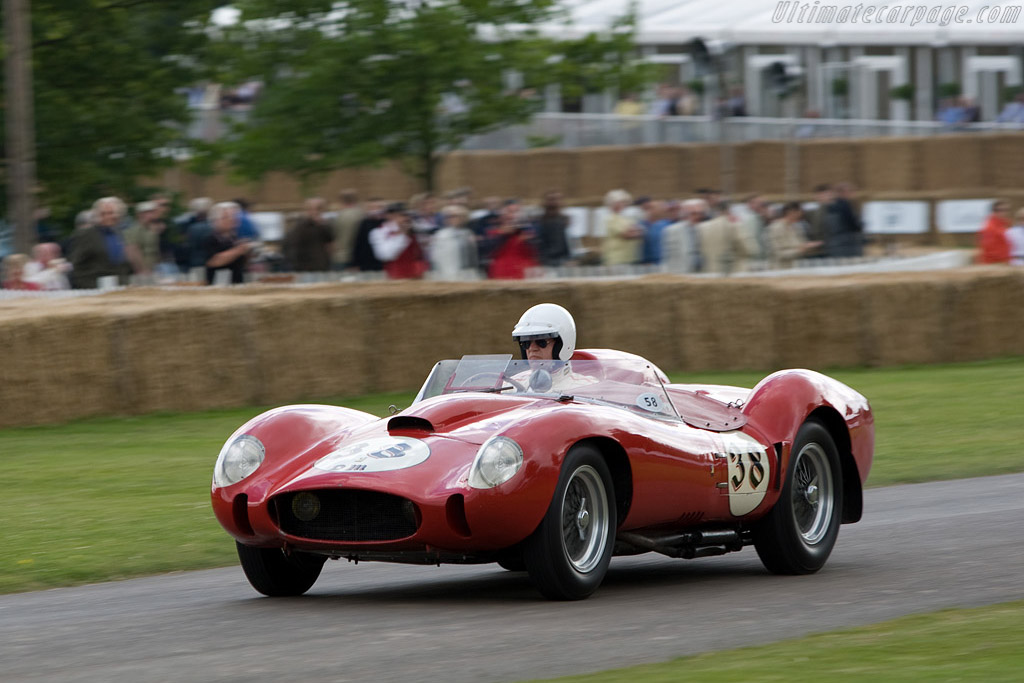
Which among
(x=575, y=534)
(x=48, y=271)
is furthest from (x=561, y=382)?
(x=48, y=271)

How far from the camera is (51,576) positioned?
25.0ft

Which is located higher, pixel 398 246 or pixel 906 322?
pixel 398 246

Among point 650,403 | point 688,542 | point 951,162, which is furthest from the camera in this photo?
point 951,162

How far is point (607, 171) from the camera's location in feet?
99.9

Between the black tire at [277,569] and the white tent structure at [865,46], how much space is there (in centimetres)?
2112

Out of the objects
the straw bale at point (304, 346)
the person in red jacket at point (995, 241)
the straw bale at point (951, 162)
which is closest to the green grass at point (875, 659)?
the straw bale at point (304, 346)

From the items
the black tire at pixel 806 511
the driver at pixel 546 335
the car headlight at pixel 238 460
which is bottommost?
the black tire at pixel 806 511

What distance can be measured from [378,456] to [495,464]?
49 cm

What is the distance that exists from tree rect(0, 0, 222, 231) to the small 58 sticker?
13767mm

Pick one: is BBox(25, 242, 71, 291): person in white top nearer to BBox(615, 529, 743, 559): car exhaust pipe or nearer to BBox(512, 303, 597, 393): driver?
BBox(512, 303, 597, 393): driver

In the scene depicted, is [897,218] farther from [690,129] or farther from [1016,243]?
[1016,243]

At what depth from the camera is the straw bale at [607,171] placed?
99.1 ft

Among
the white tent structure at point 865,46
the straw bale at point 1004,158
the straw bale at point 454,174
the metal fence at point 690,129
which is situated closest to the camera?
the straw bale at point 1004,158

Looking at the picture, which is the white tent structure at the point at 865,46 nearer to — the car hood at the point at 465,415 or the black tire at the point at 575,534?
the car hood at the point at 465,415
